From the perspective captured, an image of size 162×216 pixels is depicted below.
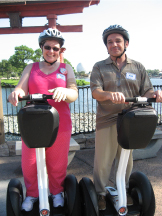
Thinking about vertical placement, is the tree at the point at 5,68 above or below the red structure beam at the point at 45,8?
above

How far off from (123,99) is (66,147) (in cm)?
75

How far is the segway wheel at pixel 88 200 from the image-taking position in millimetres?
1873

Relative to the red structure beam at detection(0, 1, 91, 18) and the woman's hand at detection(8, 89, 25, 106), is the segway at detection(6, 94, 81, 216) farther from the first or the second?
the red structure beam at detection(0, 1, 91, 18)

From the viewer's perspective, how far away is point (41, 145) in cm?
167

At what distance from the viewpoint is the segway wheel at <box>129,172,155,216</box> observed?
6.55 ft

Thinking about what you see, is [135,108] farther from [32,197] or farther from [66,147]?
[32,197]

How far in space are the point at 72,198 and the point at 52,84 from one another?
1040mm

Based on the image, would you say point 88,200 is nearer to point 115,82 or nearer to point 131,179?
point 131,179

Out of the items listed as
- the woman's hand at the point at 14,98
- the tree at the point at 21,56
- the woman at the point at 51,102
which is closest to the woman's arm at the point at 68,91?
the woman at the point at 51,102

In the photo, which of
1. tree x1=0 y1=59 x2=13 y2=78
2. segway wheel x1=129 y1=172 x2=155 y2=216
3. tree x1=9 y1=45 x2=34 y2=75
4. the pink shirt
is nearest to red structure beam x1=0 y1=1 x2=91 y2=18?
the pink shirt

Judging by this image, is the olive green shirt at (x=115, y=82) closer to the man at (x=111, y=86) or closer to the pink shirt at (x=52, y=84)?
the man at (x=111, y=86)

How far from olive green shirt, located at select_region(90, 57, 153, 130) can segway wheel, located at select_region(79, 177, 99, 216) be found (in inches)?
23.2

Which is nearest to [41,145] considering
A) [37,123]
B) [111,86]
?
[37,123]

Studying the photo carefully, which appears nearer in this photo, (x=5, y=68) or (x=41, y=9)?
(x=41, y=9)
